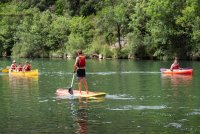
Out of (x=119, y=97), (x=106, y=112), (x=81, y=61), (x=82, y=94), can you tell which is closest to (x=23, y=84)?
(x=82, y=94)

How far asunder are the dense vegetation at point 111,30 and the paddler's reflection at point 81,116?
5266 cm

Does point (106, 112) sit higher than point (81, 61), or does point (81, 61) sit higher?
point (81, 61)

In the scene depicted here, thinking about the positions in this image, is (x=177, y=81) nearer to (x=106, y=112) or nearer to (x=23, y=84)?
(x=23, y=84)

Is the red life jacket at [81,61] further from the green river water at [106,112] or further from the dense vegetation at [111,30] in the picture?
the dense vegetation at [111,30]

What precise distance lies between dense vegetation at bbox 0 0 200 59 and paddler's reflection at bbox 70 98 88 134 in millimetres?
52660

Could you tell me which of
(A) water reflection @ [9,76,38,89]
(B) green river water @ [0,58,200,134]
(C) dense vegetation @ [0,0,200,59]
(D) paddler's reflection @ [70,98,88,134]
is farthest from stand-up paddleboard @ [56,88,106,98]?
(C) dense vegetation @ [0,0,200,59]

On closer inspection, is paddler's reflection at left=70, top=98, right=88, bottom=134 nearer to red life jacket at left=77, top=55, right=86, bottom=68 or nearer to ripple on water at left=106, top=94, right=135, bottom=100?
ripple on water at left=106, top=94, right=135, bottom=100

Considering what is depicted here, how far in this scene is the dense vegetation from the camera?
76812mm

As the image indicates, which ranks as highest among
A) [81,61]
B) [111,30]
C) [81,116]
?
[111,30]

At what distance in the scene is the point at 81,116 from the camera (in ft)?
63.1

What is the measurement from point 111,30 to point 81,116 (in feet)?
243

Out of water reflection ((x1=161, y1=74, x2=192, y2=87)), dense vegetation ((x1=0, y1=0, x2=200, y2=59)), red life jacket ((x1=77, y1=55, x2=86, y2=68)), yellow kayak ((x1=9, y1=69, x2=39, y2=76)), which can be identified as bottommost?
water reflection ((x1=161, y1=74, x2=192, y2=87))

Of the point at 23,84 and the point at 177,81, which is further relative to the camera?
the point at 177,81

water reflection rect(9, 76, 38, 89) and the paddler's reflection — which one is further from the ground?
water reflection rect(9, 76, 38, 89)
